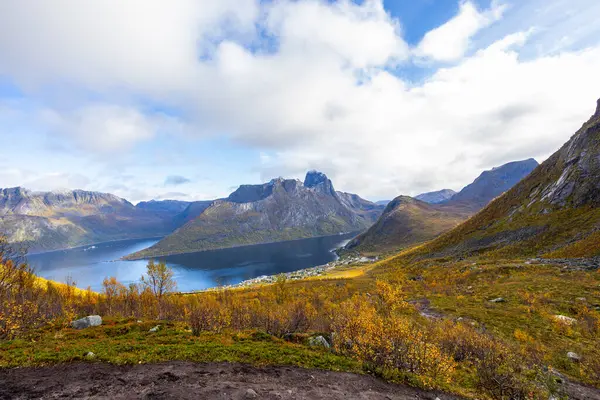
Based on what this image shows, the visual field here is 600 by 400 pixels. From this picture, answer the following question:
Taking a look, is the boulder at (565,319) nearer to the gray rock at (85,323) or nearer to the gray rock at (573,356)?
the gray rock at (573,356)

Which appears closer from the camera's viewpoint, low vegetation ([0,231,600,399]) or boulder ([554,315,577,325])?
low vegetation ([0,231,600,399])

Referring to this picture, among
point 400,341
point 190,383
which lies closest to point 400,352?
point 400,341

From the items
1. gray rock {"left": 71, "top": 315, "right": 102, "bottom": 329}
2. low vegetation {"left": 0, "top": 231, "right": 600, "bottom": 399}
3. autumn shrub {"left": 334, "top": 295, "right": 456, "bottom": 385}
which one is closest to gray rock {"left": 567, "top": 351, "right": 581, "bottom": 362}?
low vegetation {"left": 0, "top": 231, "right": 600, "bottom": 399}

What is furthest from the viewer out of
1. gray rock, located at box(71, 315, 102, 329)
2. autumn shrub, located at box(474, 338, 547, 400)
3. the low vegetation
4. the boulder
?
gray rock, located at box(71, 315, 102, 329)

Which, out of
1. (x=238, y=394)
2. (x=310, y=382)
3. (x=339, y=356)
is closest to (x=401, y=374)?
(x=339, y=356)

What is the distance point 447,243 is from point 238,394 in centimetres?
12984

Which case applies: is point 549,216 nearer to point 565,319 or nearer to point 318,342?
point 565,319

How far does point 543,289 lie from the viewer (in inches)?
1651

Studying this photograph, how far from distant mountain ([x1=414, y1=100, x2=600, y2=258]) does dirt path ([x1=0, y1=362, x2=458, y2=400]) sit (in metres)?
66.3

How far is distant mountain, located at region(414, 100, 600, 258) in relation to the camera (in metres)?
71.6

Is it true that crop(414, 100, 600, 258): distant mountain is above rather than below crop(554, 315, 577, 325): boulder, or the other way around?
above

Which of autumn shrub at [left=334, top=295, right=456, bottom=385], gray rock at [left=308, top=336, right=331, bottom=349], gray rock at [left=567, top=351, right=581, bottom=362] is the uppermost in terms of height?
autumn shrub at [left=334, top=295, right=456, bottom=385]

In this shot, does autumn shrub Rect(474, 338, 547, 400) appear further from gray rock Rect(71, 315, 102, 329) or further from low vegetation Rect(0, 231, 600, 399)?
gray rock Rect(71, 315, 102, 329)

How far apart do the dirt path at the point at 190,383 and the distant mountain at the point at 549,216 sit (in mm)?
66338
